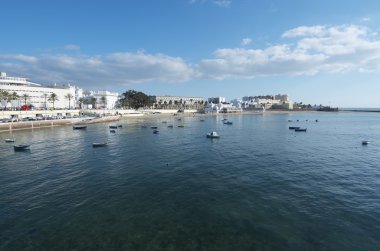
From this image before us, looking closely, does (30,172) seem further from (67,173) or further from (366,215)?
(366,215)

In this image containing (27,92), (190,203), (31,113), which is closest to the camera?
(190,203)

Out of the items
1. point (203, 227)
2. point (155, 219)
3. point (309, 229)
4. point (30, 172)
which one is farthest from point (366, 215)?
point (30, 172)

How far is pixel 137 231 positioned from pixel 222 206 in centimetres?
972

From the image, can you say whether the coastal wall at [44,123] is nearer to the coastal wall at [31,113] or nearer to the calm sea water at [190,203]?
the coastal wall at [31,113]

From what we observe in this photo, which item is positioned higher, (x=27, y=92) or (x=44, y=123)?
(x=27, y=92)

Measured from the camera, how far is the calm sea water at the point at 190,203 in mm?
20703

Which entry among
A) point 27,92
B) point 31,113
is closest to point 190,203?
point 31,113

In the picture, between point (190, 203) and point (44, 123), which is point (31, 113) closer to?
point (44, 123)

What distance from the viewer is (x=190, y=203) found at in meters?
28.1

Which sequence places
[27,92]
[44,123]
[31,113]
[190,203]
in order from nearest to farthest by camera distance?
1. [190,203]
2. [44,123]
3. [31,113]
4. [27,92]

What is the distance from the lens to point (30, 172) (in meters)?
41.1

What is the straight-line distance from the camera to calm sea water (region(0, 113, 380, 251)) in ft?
67.9

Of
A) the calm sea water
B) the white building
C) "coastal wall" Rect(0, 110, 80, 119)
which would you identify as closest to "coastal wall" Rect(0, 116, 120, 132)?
"coastal wall" Rect(0, 110, 80, 119)

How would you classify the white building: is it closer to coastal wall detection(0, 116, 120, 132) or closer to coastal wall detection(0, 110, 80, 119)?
coastal wall detection(0, 110, 80, 119)
